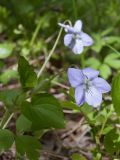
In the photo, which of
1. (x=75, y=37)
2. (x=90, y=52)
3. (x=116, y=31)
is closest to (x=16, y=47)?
(x=90, y=52)

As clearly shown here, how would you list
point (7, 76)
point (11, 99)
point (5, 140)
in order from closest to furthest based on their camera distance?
1. point (5, 140)
2. point (11, 99)
3. point (7, 76)

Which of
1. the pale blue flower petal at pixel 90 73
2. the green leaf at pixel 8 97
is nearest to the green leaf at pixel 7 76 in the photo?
the green leaf at pixel 8 97

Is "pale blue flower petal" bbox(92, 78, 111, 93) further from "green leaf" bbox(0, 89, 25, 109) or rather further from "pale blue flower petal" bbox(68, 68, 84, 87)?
"green leaf" bbox(0, 89, 25, 109)

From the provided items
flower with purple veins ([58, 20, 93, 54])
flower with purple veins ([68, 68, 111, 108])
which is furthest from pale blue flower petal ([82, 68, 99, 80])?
flower with purple veins ([58, 20, 93, 54])

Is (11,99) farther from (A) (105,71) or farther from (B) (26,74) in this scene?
(A) (105,71)

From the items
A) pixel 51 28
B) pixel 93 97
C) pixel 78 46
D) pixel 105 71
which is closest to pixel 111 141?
pixel 93 97

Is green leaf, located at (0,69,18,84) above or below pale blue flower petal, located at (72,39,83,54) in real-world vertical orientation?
below
